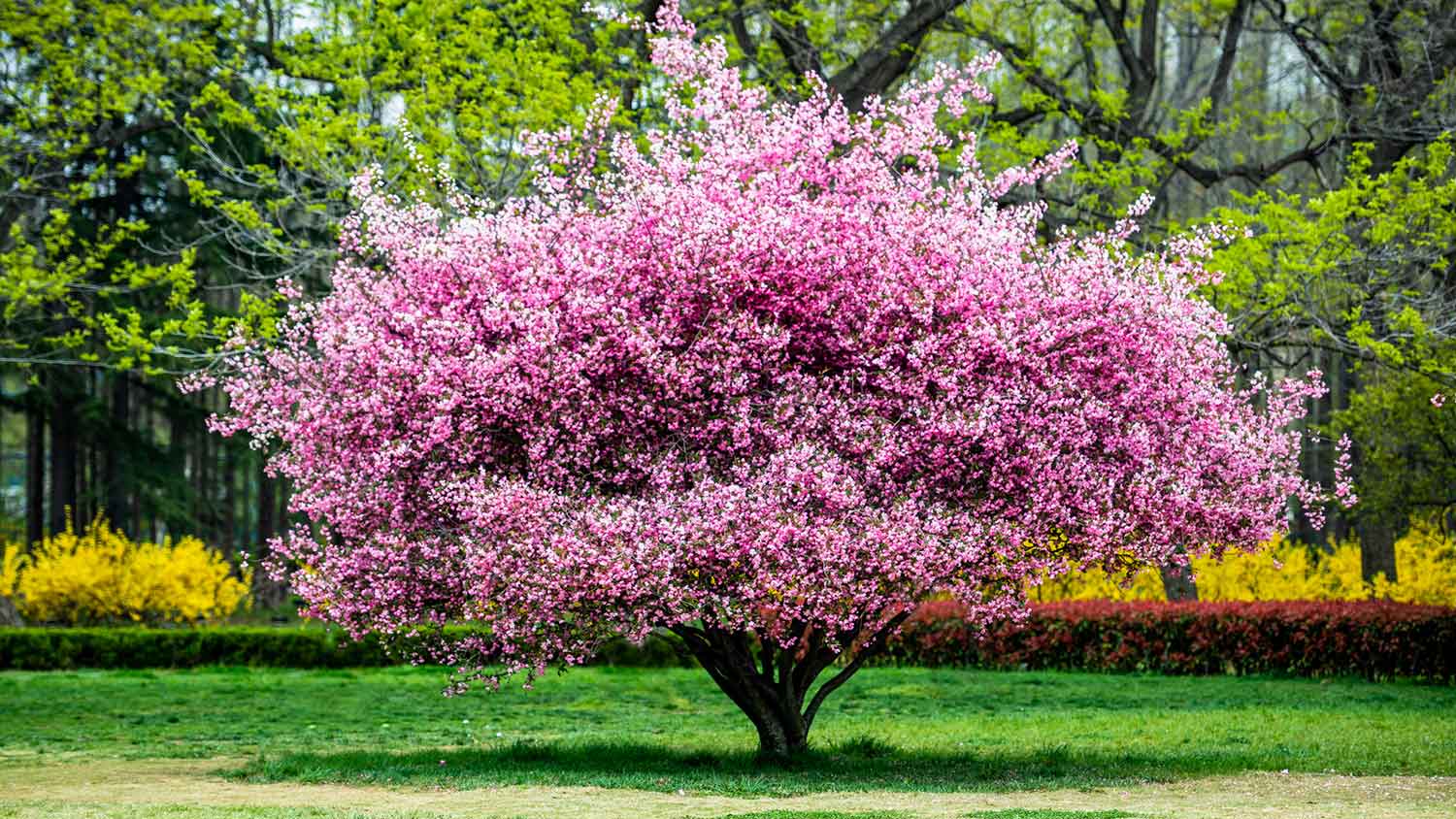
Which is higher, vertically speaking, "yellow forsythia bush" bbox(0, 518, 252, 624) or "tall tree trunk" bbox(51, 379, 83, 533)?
"tall tree trunk" bbox(51, 379, 83, 533)

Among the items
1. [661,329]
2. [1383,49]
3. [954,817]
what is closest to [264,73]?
[1383,49]

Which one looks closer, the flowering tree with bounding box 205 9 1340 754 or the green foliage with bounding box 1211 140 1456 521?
the flowering tree with bounding box 205 9 1340 754

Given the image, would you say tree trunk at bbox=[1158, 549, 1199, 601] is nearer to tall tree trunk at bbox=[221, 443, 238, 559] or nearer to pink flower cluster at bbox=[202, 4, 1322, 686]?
pink flower cluster at bbox=[202, 4, 1322, 686]

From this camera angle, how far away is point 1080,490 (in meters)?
10.0

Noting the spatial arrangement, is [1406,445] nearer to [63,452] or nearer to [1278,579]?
[1278,579]

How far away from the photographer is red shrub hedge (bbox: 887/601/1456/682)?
19766 millimetres

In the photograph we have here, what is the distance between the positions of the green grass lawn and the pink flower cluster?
142cm

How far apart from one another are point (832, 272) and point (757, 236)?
0.58 metres

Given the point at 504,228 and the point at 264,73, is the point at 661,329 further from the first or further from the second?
the point at 264,73

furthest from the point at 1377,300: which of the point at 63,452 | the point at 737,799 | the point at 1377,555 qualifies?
the point at 63,452

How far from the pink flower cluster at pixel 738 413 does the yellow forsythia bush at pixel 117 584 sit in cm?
1555

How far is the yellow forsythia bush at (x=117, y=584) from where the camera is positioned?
24797mm

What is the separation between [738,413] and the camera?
9867mm

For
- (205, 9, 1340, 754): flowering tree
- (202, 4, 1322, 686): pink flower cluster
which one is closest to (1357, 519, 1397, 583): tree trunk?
(205, 9, 1340, 754): flowering tree
